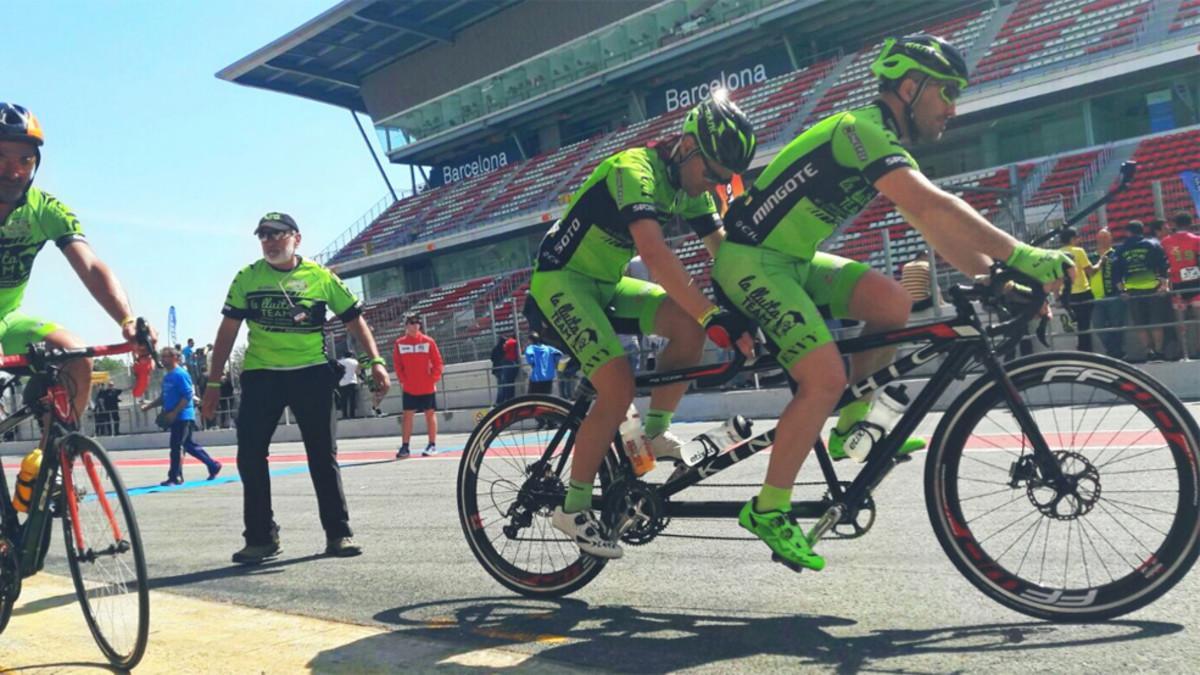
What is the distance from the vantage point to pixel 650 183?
13.1 ft

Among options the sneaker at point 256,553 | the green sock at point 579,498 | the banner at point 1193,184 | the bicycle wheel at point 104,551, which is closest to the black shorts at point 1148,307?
the banner at point 1193,184

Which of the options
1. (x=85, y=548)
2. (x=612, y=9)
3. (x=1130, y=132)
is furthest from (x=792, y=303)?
(x=612, y=9)

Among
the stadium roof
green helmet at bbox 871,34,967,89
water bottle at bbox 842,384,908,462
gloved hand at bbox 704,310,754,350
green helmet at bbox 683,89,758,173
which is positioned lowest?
water bottle at bbox 842,384,908,462

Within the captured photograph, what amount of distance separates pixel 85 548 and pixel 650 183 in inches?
96.8

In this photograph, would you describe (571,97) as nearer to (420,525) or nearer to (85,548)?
(420,525)

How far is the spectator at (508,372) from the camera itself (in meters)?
18.3

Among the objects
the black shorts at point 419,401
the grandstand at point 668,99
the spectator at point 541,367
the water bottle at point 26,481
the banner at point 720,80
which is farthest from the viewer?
the banner at point 720,80

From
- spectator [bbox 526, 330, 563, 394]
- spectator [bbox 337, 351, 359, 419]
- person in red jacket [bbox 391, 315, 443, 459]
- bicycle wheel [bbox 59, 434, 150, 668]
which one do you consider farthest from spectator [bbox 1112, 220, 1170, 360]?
bicycle wheel [bbox 59, 434, 150, 668]

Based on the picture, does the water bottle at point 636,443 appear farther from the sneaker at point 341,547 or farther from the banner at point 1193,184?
the banner at point 1193,184

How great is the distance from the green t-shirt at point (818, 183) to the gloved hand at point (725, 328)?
1.20 ft

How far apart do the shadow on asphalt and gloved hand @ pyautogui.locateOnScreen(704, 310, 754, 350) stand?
976 millimetres

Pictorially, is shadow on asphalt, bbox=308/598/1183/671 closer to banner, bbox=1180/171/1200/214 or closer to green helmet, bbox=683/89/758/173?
green helmet, bbox=683/89/758/173

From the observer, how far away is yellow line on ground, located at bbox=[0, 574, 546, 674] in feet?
11.3

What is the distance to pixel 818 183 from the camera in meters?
3.75
